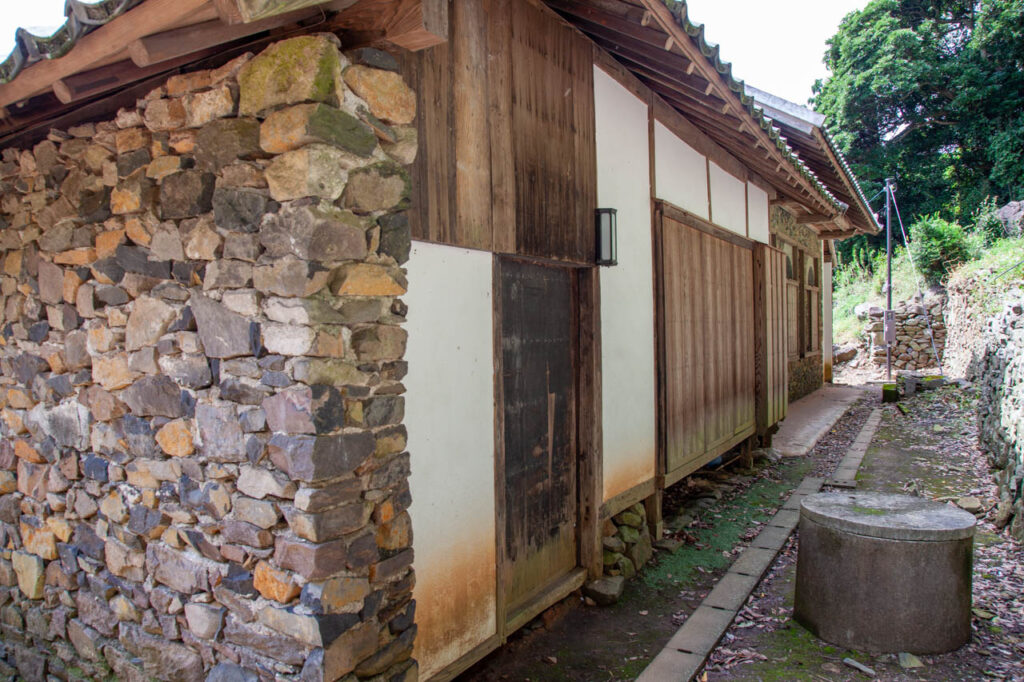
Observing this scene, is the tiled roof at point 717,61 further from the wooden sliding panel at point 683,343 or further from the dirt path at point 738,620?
the dirt path at point 738,620

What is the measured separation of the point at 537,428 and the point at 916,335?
19579mm

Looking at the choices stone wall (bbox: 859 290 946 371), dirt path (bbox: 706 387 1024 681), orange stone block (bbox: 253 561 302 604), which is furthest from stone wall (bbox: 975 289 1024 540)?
stone wall (bbox: 859 290 946 371)

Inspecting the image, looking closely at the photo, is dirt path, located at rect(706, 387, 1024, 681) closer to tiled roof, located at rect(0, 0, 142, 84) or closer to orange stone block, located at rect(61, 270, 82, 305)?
orange stone block, located at rect(61, 270, 82, 305)

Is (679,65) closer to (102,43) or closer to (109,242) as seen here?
(102,43)

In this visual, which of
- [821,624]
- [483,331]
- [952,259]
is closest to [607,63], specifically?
[483,331]

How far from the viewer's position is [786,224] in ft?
37.5

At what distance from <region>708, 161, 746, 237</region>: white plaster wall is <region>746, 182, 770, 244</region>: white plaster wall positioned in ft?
0.90

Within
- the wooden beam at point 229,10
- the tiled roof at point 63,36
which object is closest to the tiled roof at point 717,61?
the wooden beam at point 229,10

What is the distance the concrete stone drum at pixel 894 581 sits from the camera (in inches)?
153

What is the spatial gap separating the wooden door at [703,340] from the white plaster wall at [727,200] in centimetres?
15

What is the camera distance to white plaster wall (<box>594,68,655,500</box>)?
501 cm

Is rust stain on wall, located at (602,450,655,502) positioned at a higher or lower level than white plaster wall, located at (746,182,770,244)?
lower

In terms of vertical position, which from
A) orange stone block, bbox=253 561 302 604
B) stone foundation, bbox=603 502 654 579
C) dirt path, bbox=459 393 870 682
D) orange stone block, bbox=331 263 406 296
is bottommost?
dirt path, bbox=459 393 870 682

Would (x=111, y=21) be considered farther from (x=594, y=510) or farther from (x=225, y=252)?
(x=594, y=510)
